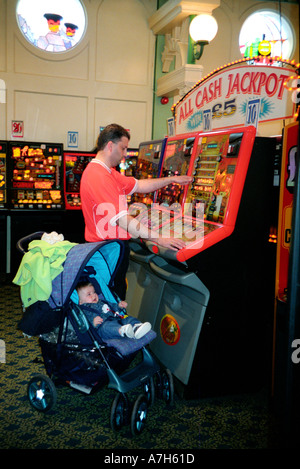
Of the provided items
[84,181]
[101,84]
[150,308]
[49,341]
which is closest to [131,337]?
[49,341]

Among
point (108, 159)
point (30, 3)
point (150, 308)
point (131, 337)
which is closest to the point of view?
point (131, 337)

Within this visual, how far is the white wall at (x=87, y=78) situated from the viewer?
21.8 ft

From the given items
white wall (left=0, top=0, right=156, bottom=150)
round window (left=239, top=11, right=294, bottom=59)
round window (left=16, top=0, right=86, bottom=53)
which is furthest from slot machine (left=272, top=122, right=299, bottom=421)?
round window (left=239, top=11, right=294, bottom=59)

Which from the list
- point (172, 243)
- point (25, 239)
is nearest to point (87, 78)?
point (25, 239)

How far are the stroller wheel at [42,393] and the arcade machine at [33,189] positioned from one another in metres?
3.50

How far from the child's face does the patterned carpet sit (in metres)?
0.72

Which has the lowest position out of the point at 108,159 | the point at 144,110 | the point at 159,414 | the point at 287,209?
the point at 159,414

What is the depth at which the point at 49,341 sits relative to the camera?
2.64m

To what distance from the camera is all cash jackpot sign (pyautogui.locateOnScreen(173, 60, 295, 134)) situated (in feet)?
10.1

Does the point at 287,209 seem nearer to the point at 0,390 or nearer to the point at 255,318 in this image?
the point at 255,318

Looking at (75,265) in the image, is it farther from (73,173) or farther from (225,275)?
(73,173)

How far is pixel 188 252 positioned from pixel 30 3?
5892 millimetres

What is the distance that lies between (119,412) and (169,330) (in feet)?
2.54

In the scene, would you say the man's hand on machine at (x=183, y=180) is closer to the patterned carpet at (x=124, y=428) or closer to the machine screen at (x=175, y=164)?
the machine screen at (x=175, y=164)
